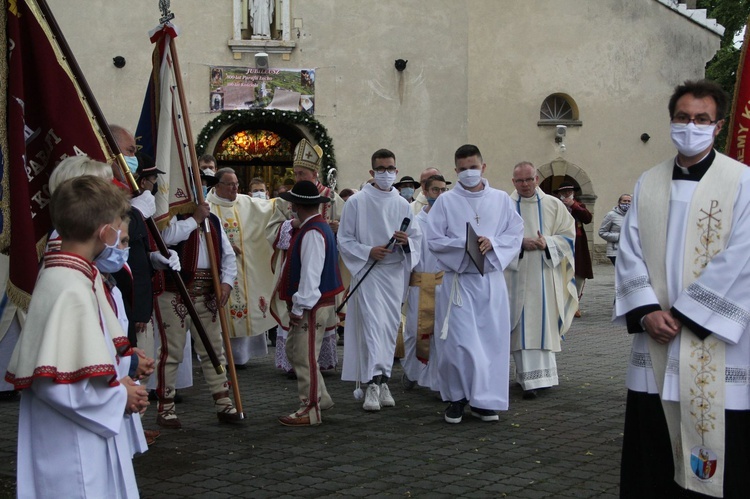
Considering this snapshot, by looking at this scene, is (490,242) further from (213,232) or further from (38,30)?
(38,30)

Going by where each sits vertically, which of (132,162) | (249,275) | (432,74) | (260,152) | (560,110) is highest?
(432,74)

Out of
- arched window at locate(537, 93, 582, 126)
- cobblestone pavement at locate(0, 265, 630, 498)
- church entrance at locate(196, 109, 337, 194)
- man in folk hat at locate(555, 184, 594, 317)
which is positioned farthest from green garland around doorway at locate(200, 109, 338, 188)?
cobblestone pavement at locate(0, 265, 630, 498)

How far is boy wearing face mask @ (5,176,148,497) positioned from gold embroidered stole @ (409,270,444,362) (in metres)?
5.34

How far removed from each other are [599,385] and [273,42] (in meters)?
15.7

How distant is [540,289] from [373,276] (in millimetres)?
1685

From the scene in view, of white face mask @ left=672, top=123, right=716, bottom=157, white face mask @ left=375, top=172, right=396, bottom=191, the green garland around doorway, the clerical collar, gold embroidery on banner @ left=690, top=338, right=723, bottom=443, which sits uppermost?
the green garland around doorway

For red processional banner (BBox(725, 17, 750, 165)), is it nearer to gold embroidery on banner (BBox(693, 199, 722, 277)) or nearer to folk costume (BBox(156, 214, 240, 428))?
gold embroidery on banner (BBox(693, 199, 722, 277))

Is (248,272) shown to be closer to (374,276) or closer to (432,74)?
(374,276)

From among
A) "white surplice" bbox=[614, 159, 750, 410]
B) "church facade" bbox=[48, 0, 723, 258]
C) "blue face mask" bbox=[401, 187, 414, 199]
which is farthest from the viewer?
"church facade" bbox=[48, 0, 723, 258]

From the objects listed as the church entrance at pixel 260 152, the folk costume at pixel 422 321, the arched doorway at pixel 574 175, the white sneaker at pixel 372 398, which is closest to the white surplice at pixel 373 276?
the white sneaker at pixel 372 398

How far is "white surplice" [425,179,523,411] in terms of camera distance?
742 cm

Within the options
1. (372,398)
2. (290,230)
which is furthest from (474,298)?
(290,230)

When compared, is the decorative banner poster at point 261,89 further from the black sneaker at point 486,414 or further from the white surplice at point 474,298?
the black sneaker at point 486,414

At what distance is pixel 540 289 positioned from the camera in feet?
29.3
